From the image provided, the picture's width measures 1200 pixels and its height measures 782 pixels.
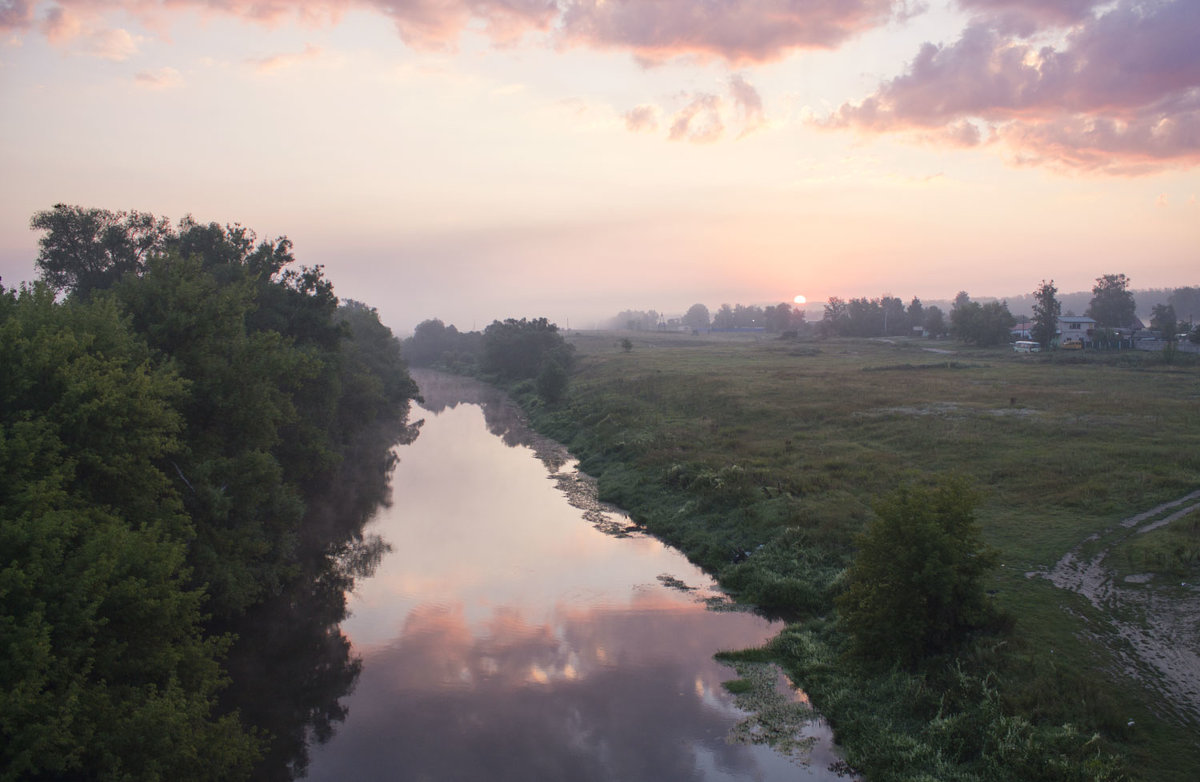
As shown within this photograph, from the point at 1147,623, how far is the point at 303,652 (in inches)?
820

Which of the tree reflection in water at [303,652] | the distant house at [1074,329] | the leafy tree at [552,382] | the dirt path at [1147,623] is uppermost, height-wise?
the distant house at [1074,329]

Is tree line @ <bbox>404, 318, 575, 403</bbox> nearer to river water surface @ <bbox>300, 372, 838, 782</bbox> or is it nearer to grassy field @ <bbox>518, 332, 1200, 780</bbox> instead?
grassy field @ <bbox>518, 332, 1200, 780</bbox>

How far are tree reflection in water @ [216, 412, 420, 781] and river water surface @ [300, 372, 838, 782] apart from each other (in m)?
0.54

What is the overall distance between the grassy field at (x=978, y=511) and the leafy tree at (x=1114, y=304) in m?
65.9

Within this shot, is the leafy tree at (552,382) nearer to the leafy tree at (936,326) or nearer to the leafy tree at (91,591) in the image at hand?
the leafy tree at (91,591)

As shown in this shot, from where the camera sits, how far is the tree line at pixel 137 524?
34.9 feet

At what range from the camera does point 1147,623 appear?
15.5 metres

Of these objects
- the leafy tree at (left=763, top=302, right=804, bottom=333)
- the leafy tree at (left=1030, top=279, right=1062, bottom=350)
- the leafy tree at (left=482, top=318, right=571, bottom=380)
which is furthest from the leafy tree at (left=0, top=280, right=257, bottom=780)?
the leafy tree at (left=763, top=302, right=804, bottom=333)

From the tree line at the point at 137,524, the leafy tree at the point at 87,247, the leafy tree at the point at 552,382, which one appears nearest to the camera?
the tree line at the point at 137,524

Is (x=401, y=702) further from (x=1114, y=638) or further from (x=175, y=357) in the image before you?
(x=1114, y=638)

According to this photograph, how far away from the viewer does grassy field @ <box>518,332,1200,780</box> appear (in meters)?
12.8

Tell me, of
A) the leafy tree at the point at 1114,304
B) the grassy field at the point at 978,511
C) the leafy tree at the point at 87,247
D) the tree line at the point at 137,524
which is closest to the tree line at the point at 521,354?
the grassy field at the point at 978,511

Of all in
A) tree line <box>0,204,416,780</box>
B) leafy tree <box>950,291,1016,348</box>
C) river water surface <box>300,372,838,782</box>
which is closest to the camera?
tree line <box>0,204,416,780</box>

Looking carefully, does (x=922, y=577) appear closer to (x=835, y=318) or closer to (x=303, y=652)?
(x=303, y=652)
